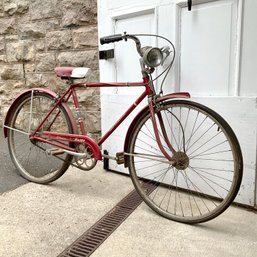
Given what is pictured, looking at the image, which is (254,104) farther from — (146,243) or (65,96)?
(65,96)

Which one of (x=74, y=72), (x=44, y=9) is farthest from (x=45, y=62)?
(x=74, y=72)

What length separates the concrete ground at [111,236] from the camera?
126cm

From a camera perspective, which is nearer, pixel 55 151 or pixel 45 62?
pixel 55 151

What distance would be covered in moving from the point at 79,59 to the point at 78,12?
409 millimetres

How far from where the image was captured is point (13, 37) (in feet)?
9.77

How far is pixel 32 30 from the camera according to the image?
9.15ft

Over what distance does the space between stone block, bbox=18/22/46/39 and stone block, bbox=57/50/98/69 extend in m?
0.36

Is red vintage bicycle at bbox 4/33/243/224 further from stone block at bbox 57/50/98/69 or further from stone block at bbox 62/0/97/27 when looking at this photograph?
stone block at bbox 62/0/97/27

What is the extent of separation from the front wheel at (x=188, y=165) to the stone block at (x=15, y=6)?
6.34 feet

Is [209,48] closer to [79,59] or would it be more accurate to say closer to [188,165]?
[188,165]

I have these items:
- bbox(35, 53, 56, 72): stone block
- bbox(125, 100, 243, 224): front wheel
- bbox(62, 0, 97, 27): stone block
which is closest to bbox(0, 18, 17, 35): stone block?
bbox(35, 53, 56, 72): stone block

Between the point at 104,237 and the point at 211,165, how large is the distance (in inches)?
31.4

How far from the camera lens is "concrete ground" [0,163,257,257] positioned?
1.26m

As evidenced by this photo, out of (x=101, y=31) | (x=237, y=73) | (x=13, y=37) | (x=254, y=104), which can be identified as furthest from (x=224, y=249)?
(x=13, y=37)
